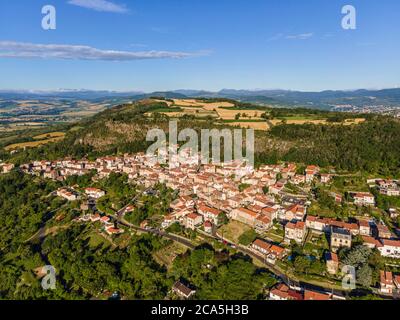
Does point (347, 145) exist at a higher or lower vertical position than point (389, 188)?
higher

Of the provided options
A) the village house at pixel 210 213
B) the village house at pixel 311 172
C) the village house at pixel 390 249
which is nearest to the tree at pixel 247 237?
the village house at pixel 210 213

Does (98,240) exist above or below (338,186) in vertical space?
below

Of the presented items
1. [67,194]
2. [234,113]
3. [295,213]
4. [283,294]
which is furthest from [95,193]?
[234,113]

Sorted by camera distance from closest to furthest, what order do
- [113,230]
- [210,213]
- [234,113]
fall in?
1. [113,230]
2. [210,213]
3. [234,113]

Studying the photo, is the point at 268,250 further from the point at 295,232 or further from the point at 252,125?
the point at 252,125

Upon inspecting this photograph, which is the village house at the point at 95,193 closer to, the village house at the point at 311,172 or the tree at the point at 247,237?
the tree at the point at 247,237

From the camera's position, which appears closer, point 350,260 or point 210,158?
point 350,260

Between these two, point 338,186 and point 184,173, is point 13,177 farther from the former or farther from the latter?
point 338,186
